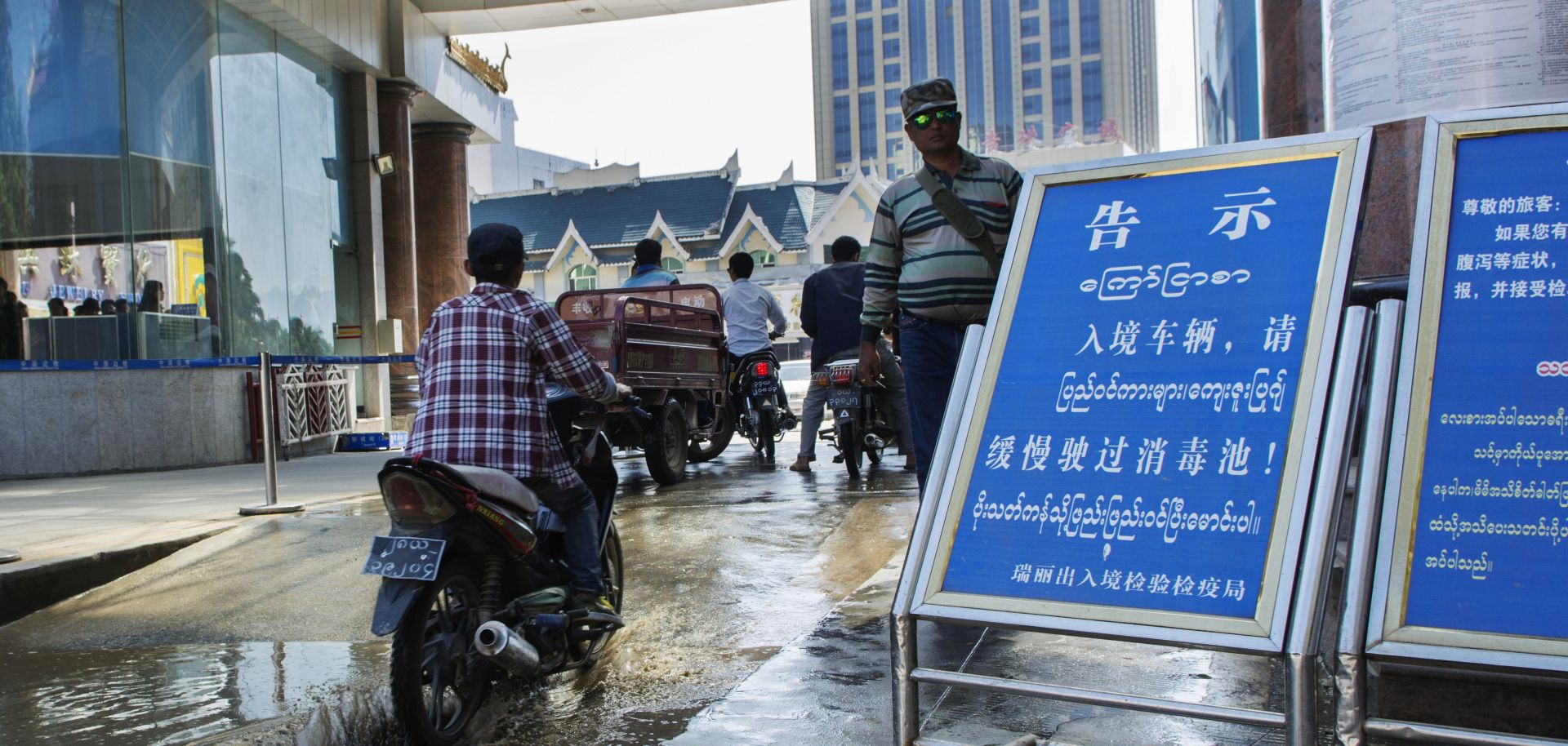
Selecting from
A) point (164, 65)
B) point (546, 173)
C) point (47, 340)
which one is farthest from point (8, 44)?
point (546, 173)

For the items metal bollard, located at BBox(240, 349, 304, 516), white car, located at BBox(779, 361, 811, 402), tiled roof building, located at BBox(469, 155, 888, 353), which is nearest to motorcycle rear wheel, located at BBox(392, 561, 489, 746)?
metal bollard, located at BBox(240, 349, 304, 516)

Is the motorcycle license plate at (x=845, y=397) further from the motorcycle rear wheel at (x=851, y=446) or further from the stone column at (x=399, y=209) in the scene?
the stone column at (x=399, y=209)

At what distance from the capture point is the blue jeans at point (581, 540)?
3.75m

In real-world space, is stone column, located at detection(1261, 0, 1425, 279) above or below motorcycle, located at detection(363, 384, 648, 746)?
above

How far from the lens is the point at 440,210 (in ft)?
65.6

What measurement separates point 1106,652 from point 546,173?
74.9 m

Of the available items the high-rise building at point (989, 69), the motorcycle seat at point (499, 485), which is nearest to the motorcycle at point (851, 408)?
the motorcycle seat at point (499, 485)

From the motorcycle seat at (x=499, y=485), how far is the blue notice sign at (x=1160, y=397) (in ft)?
4.30

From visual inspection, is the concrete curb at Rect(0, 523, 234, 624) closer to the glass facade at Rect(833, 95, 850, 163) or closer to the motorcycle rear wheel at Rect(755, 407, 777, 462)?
the motorcycle rear wheel at Rect(755, 407, 777, 462)

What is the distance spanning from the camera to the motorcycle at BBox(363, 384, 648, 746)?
3064mm

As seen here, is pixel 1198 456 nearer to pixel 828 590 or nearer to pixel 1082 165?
pixel 1082 165

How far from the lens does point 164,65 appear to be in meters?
12.0

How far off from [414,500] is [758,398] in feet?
21.8

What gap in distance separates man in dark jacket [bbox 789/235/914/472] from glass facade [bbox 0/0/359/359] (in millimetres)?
6431
